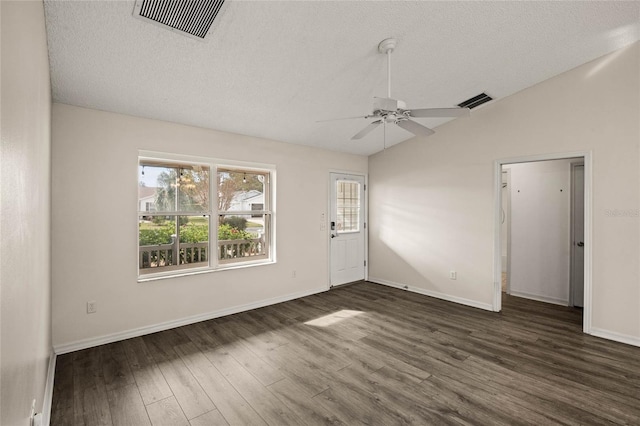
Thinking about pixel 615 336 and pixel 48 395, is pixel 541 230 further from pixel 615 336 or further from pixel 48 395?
pixel 48 395

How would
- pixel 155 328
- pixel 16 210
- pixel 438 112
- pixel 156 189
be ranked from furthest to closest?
pixel 156 189 < pixel 155 328 < pixel 438 112 < pixel 16 210

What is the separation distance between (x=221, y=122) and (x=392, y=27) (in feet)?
7.43

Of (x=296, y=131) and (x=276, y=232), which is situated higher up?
(x=296, y=131)

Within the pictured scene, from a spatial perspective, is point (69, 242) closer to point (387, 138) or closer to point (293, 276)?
point (293, 276)

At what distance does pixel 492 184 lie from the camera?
4270mm

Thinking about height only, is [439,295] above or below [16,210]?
below

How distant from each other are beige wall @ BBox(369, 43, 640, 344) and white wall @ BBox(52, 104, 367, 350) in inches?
105

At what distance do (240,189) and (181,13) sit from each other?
2546mm

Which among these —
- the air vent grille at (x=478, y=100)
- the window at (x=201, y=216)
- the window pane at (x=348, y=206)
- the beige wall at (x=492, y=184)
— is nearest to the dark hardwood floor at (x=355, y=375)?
the beige wall at (x=492, y=184)

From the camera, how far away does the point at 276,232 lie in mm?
4570

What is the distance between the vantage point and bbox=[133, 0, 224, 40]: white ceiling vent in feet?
6.37

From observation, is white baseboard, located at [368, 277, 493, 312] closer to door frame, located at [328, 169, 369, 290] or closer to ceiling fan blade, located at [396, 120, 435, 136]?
door frame, located at [328, 169, 369, 290]

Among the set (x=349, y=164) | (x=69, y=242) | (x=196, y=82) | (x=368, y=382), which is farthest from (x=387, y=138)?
(x=69, y=242)

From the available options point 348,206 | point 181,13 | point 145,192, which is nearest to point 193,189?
point 145,192
